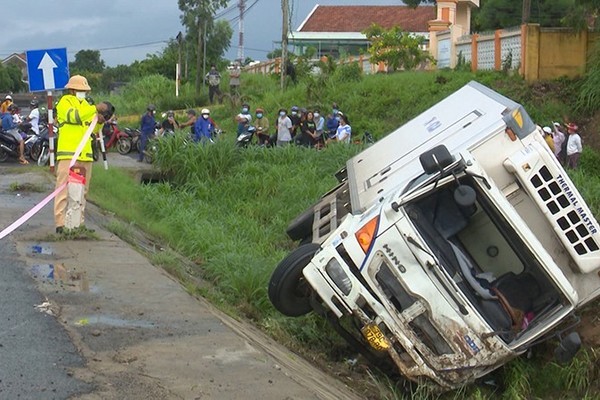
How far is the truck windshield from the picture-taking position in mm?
7723

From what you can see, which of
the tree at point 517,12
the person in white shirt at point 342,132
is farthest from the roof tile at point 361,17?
the person in white shirt at point 342,132

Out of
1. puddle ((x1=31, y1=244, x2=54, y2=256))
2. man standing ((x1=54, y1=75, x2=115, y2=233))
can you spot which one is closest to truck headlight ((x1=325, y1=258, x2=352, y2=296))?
puddle ((x1=31, y1=244, x2=54, y2=256))

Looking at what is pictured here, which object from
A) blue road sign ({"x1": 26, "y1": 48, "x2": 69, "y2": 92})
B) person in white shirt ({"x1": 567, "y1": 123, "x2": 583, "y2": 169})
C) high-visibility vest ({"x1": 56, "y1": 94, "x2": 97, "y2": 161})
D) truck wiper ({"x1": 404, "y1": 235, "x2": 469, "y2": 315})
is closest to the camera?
truck wiper ({"x1": 404, "y1": 235, "x2": 469, "y2": 315})

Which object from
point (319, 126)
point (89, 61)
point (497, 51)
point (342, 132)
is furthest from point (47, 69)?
point (89, 61)

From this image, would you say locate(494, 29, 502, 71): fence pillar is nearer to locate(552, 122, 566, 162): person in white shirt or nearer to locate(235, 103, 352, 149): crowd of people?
locate(235, 103, 352, 149): crowd of people

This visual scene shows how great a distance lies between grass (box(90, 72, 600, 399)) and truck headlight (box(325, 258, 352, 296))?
93 centimetres

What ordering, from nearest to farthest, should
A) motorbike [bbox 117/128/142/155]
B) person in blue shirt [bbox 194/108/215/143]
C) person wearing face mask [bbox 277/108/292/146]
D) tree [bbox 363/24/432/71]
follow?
1. person in blue shirt [bbox 194/108/215/143]
2. person wearing face mask [bbox 277/108/292/146]
3. motorbike [bbox 117/128/142/155]
4. tree [bbox 363/24/432/71]

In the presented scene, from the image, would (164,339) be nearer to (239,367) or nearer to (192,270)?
(239,367)

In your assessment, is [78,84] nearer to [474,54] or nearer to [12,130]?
[12,130]

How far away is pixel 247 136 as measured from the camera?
21953 millimetres

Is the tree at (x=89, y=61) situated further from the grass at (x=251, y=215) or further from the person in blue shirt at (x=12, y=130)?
the person in blue shirt at (x=12, y=130)

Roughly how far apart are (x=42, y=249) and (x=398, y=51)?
25121 millimetres

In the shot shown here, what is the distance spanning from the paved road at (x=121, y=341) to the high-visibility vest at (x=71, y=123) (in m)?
1.11

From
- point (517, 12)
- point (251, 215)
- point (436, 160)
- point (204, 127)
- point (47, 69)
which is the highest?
point (517, 12)
